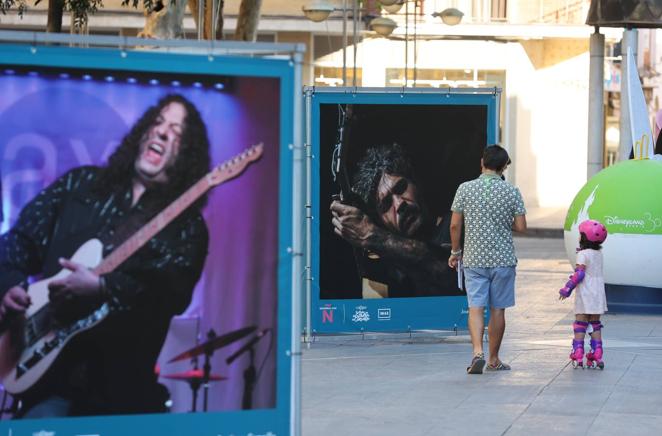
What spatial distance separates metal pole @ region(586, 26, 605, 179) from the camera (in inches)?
797

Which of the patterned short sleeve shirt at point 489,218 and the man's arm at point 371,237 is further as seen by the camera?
the man's arm at point 371,237

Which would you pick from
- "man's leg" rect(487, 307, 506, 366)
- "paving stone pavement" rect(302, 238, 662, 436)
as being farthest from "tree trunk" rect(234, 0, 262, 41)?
"man's leg" rect(487, 307, 506, 366)

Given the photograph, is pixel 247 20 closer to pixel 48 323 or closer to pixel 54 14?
pixel 54 14

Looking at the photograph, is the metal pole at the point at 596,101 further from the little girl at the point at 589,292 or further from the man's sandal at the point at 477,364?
the man's sandal at the point at 477,364

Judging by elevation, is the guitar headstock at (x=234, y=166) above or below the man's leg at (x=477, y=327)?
above

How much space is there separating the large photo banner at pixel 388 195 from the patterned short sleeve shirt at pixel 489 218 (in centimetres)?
200

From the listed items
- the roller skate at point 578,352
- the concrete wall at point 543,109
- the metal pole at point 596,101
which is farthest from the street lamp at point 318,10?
the roller skate at point 578,352

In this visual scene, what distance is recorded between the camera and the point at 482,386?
1030cm

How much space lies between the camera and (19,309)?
A: 6043mm

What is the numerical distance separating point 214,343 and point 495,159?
15.9 ft

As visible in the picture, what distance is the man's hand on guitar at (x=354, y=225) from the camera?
500 inches

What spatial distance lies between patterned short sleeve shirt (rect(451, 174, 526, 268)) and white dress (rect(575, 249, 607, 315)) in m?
0.81

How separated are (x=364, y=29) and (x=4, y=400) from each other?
1374 inches

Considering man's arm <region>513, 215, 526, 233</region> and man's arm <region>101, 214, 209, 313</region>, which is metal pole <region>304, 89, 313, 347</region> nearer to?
man's arm <region>513, 215, 526, 233</region>
